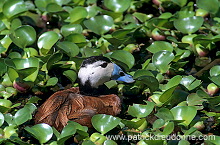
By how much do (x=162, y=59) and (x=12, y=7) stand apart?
6.53 ft

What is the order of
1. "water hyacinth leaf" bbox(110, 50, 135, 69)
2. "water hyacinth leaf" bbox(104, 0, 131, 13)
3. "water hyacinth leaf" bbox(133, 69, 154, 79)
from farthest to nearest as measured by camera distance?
"water hyacinth leaf" bbox(104, 0, 131, 13)
"water hyacinth leaf" bbox(110, 50, 135, 69)
"water hyacinth leaf" bbox(133, 69, 154, 79)

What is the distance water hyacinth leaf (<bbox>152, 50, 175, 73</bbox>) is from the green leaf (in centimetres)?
150

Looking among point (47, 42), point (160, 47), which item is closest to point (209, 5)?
point (160, 47)

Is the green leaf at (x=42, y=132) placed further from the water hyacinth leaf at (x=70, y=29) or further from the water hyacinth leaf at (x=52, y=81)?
the water hyacinth leaf at (x=70, y=29)

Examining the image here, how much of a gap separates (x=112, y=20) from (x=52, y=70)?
990 millimetres

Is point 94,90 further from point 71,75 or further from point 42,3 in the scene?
point 42,3

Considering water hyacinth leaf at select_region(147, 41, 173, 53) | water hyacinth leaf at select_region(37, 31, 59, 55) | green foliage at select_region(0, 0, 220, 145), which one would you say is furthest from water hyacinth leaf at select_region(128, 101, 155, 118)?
water hyacinth leaf at select_region(37, 31, 59, 55)

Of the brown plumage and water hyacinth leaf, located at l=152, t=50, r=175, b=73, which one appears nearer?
the brown plumage

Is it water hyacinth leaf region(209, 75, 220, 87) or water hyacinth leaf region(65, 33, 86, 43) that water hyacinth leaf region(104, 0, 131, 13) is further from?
water hyacinth leaf region(209, 75, 220, 87)

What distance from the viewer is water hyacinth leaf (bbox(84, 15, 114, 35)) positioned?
582 centimetres

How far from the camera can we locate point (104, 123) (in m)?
4.28

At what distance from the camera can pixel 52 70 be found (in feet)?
17.8

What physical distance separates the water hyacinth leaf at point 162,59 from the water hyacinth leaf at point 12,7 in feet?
5.86

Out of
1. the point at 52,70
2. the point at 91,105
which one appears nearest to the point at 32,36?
the point at 52,70
